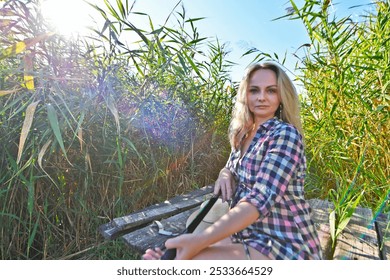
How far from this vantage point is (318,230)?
1.43 metres

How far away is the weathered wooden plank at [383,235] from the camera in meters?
1.20

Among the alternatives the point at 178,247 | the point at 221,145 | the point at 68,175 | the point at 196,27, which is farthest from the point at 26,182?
the point at 221,145

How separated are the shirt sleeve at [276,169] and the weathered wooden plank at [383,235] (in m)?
0.58

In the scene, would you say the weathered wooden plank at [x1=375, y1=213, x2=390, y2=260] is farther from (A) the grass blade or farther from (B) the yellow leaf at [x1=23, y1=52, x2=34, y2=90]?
(B) the yellow leaf at [x1=23, y1=52, x2=34, y2=90]

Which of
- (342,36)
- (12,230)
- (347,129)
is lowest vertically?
(12,230)

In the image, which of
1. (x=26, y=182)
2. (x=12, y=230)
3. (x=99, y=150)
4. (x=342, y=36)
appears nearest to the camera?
(x=26, y=182)

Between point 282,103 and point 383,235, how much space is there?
2.68 ft

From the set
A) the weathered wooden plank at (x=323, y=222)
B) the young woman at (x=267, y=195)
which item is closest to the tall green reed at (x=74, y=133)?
the young woman at (x=267, y=195)

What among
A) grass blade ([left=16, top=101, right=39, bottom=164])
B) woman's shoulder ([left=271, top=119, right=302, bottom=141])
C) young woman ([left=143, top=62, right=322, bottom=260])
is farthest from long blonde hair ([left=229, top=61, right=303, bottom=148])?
grass blade ([left=16, top=101, right=39, bottom=164])

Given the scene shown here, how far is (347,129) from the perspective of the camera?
6.00 feet

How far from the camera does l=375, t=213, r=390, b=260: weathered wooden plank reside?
1195 mm

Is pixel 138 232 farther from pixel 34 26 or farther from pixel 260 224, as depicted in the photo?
pixel 34 26

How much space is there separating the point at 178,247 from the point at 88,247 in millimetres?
915

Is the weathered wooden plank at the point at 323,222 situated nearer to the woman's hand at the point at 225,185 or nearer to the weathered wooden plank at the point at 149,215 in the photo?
the woman's hand at the point at 225,185
